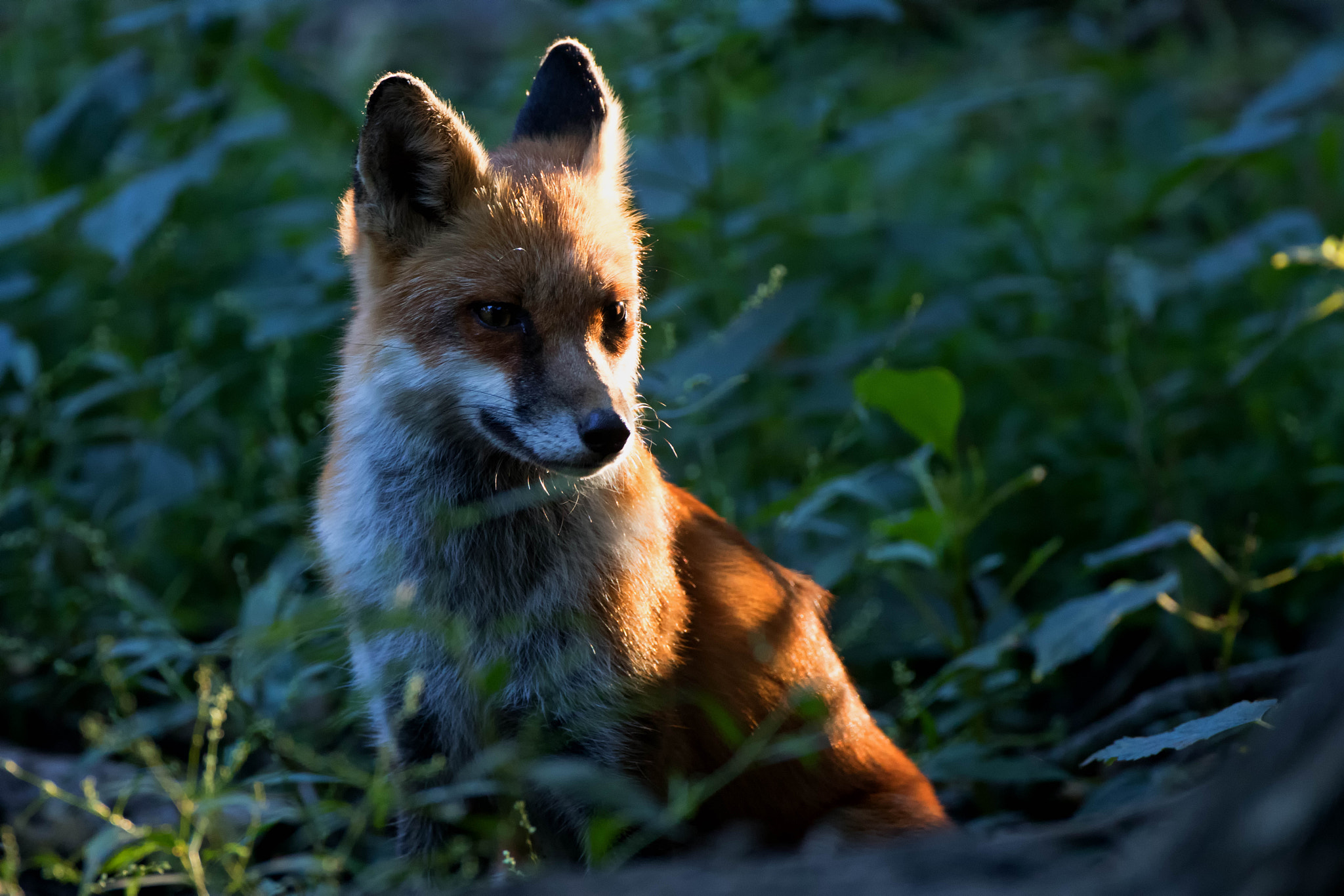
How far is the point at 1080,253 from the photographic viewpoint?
7238 millimetres

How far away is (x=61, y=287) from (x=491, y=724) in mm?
4819

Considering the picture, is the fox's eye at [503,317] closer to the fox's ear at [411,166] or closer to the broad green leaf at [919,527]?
the fox's ear at [411,166]

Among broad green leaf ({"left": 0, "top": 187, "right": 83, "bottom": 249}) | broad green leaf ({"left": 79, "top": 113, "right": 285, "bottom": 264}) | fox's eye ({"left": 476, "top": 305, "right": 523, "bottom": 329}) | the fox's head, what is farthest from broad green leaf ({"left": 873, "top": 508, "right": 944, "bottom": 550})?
broad green leaf ({"left": 0, "top": 187, "right": 83, "bottom": 249})

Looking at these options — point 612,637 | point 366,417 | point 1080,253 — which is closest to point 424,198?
point 366,417

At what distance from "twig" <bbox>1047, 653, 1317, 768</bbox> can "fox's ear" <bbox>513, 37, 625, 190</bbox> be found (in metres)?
2.74

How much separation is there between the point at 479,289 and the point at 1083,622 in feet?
7.19

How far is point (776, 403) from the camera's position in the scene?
5.93m

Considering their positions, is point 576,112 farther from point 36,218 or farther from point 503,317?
point 36,218

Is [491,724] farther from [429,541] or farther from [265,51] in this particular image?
[265,51]

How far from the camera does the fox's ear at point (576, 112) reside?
4.20 metres

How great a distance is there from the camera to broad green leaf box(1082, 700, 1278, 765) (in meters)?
2.67

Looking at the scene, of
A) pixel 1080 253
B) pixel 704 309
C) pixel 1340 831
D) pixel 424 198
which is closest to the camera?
pixel 1340 831

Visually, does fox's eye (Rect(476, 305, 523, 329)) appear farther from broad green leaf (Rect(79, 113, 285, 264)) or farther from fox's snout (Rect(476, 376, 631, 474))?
broad green leaf (Rect(79, 113, 285, 264))

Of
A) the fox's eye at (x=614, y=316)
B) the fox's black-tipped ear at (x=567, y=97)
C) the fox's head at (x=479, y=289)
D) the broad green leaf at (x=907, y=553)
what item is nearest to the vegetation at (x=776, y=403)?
the broad green leaf at (x=907, y=553)
